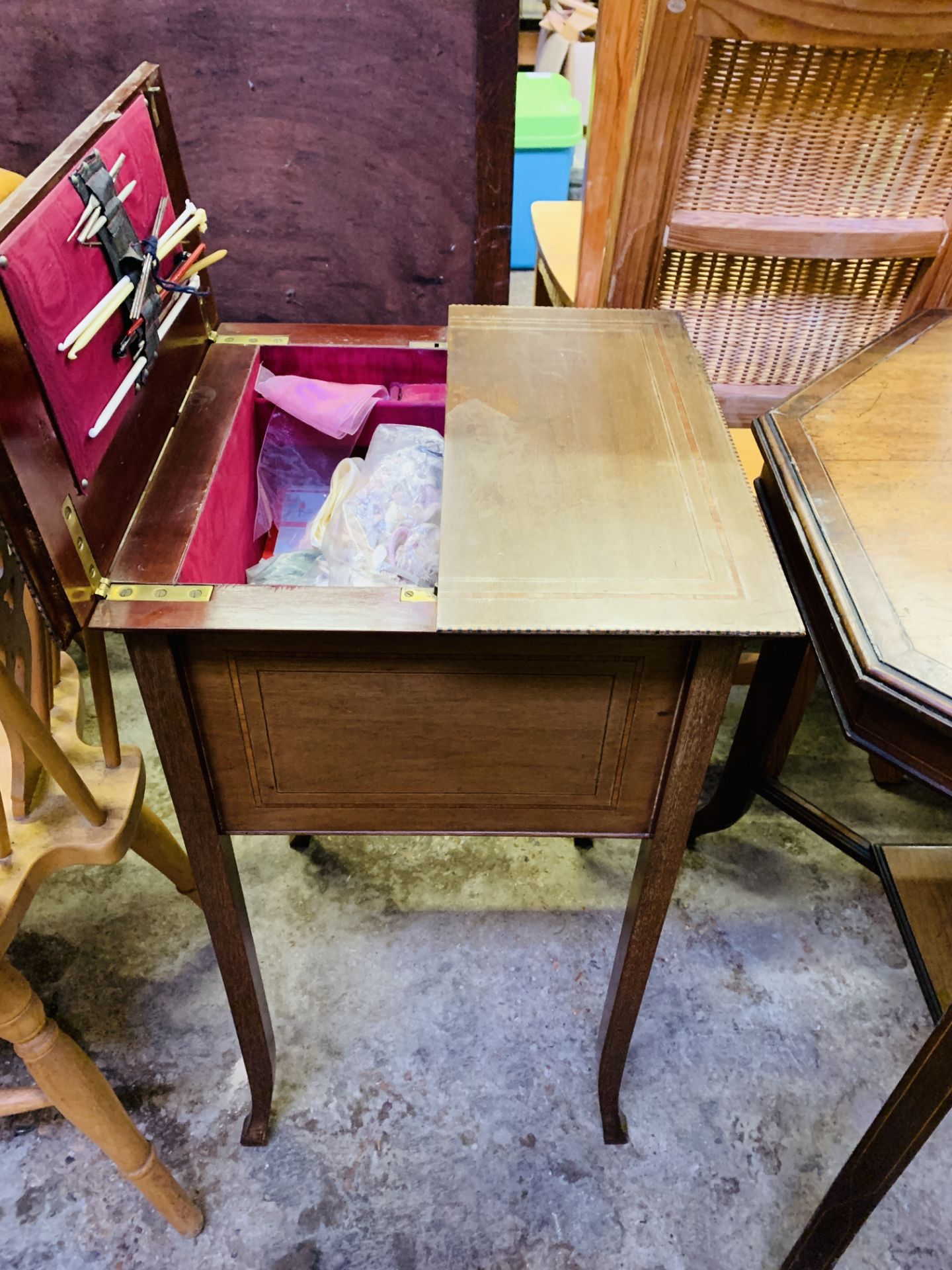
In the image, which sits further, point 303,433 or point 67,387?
point 303,433

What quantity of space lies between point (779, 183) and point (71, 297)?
126 centimetres

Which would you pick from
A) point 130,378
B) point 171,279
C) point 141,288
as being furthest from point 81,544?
point 171,279

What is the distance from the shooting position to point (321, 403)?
122 centimetres

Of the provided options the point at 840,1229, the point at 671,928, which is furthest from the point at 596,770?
the point at 671,928

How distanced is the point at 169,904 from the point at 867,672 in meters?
1.46

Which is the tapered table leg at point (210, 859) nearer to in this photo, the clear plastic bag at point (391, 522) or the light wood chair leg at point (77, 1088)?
the light wood chair leg at point (77, 1088)

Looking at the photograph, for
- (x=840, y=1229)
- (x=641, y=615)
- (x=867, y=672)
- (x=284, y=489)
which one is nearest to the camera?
(x=641, y=615)

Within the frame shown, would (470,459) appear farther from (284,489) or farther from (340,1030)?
(340,1030)

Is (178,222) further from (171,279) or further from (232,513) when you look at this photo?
(232,513)

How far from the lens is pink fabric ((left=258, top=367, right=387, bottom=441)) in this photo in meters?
1.20

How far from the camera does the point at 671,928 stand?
1721 mm

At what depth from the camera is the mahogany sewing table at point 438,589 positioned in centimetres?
78

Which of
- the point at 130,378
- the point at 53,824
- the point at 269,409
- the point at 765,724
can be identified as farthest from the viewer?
the point at 765,724

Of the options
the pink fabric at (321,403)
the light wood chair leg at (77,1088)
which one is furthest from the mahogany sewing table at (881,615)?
the light wood chair leg at (77,1088)
